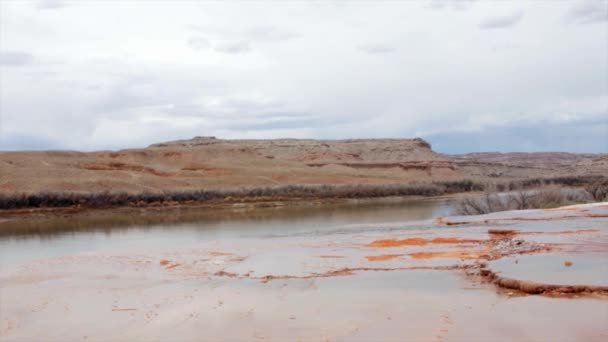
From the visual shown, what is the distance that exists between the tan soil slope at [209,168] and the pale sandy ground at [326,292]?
31.2 m

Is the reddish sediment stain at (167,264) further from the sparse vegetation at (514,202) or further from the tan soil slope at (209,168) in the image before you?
the tan soil slope at (209,168)

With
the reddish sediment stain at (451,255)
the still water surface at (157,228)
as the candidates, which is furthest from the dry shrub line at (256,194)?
the reddish sediment stain at (451,255)

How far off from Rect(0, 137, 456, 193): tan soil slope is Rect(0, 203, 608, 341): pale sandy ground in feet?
102

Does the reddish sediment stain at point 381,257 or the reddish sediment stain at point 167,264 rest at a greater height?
the reddish sediment stain at point 381,257

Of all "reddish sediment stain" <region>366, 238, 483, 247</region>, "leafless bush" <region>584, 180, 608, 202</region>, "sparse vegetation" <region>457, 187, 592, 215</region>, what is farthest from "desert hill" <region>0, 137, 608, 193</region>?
"reddish sediment stain" <region>366, 238, 483, 247</region>

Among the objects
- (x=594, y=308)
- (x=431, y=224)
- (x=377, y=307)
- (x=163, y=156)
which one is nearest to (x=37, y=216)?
(x=431, y=224)

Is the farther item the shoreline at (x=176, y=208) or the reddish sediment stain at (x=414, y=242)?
the shoreline at (x=176, y=208)

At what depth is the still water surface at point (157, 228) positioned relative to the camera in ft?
68.9

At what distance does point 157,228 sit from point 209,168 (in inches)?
1472

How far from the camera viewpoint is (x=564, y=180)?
5672 centimetres

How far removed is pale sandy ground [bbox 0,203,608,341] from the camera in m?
8.15

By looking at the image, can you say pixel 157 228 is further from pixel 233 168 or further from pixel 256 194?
pixel 233 168

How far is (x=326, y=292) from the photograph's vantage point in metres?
10.7

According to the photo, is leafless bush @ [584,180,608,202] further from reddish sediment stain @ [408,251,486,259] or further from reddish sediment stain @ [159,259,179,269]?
reddish sediment stain @ [159,259,179,269]
